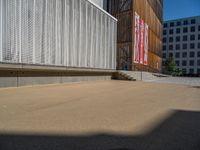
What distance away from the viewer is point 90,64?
20984 millimetres

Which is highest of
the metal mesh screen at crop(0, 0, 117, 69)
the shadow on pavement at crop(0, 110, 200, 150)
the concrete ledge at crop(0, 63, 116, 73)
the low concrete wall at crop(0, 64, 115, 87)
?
the metal mesh screen at crop(0, 0, 117, 69)

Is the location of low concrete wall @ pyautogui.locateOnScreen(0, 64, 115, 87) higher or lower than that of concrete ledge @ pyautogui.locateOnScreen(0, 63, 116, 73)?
lower

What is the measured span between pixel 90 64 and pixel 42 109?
14603 mm

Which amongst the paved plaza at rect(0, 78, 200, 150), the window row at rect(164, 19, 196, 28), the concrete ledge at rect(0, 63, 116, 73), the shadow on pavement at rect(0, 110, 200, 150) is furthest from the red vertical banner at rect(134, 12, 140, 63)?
the window row at rect(164, 19, 196, 28)

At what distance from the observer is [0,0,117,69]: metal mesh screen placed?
1232cm

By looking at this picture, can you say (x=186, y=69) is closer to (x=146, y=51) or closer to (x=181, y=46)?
(x=181, y=46)

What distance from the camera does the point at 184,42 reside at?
286 feet

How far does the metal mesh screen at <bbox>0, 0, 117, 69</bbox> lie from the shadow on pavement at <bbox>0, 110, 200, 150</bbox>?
8.83 metres

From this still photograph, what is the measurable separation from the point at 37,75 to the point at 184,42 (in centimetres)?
8057

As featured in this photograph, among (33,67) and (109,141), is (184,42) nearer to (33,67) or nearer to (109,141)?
(33,67)

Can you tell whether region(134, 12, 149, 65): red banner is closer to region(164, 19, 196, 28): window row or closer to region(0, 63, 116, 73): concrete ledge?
region(0, 63, 116, 73): concrete ledge

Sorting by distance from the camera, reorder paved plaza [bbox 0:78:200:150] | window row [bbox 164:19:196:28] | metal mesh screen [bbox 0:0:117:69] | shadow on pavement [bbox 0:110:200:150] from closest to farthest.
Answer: shadow on pavement [bbox 0:110:200:150] < paved plaza [bbox 0:78:200:150] < metal mesh screen [bbox 0:0:117:69] < window row [bbox 164:19:196:28]

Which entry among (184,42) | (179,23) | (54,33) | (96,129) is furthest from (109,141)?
(179,23)

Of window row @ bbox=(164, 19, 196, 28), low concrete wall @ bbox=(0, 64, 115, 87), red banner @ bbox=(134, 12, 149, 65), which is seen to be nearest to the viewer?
low concrete wall @ bbox=(0, 64, 115, 87)
